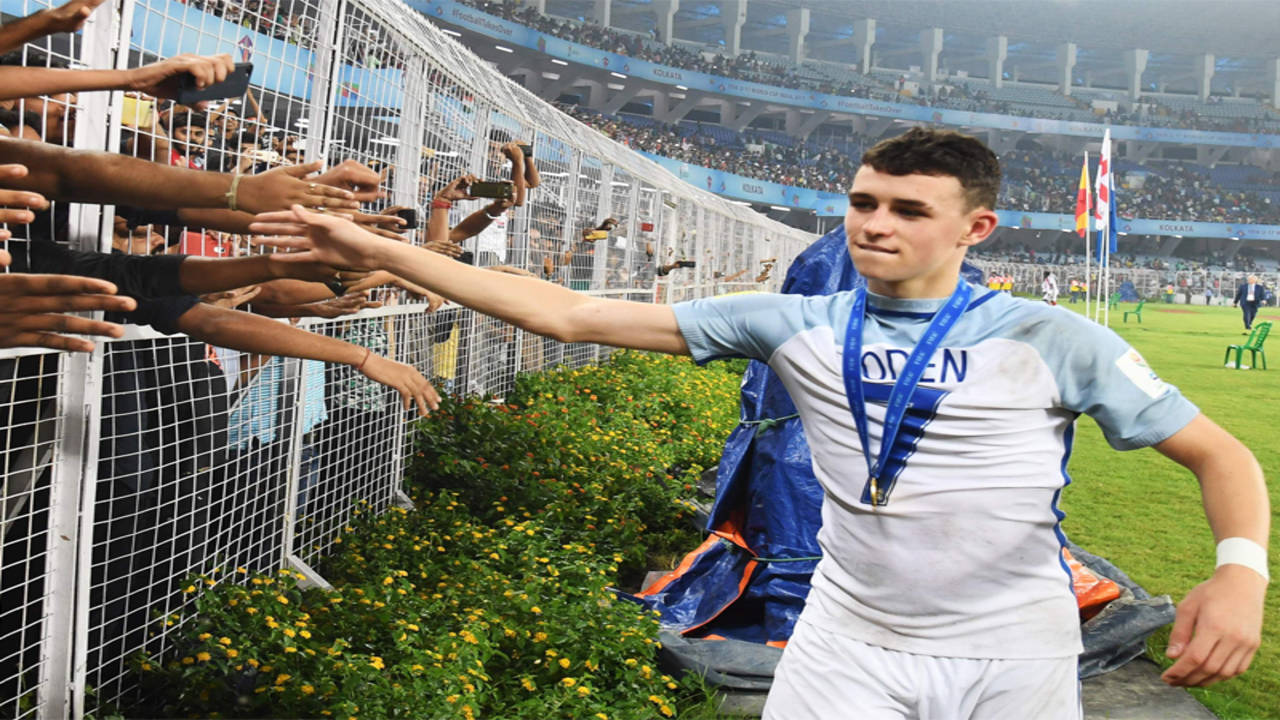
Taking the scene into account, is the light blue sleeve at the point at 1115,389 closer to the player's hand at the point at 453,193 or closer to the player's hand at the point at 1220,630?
the player's hand at the point at 1220,630

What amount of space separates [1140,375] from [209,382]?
3.06m

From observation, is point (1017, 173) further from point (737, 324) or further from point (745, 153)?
point (737, 324)

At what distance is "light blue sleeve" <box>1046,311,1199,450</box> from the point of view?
2318 millimetres

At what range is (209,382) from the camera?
4.00 metres

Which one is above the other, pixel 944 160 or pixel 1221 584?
pixel 944 160

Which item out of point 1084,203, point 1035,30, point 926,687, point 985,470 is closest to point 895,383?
point 985,470

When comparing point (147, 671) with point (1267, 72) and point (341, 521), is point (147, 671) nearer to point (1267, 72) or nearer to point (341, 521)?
point (341, 521)

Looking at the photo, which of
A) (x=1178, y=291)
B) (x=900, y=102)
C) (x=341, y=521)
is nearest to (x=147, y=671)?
(x=341, y=521)

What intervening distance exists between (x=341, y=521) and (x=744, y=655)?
214cm

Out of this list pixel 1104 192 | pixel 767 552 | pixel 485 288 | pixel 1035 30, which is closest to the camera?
pixel 485 288

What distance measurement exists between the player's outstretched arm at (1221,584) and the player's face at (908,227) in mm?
614

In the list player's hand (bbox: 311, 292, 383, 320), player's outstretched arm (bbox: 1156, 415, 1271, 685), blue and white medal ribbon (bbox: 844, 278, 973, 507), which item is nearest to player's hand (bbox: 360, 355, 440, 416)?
player's hand (bbox: 311, 292, 383, 320)

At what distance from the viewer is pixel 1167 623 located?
225 inches

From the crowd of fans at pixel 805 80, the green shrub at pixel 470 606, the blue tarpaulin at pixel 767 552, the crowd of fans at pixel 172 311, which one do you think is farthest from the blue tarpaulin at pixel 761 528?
the crowd of fans at pixel 805 80
